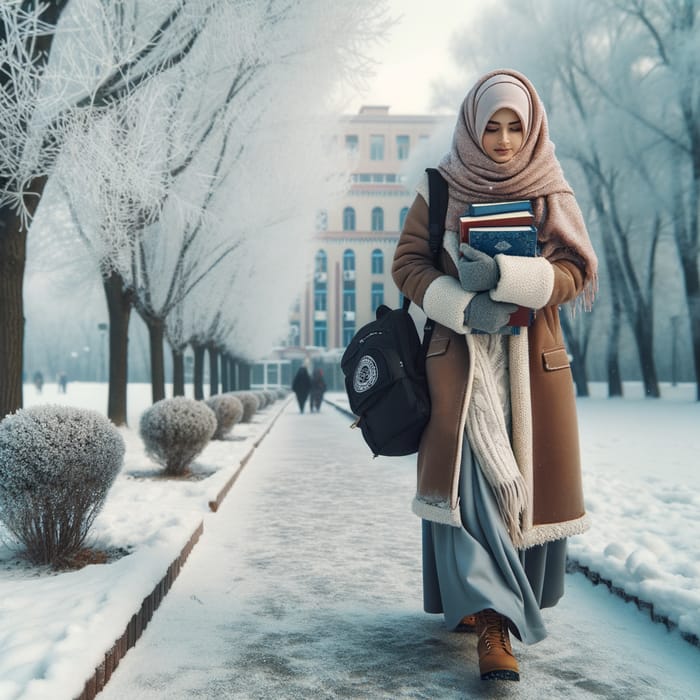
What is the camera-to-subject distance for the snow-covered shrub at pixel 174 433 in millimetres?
8820

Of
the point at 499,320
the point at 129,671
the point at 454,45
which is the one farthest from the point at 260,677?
the point at 454,45

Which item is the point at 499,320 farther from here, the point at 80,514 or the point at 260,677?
the point at 80,514

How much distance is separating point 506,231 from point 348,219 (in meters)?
70.0

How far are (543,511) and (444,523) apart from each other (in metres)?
0.40

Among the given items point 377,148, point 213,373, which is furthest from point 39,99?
point 377,148

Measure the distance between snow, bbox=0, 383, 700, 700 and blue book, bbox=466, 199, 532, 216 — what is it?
181cm

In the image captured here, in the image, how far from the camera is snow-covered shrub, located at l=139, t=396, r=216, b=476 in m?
8.82

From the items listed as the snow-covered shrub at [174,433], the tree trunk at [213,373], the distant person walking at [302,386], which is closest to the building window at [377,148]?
the distant person walking at [302,386]

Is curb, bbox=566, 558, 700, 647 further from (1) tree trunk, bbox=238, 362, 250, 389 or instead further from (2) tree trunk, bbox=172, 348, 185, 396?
(1) tree trunk, bbox=238, 362, 250, 389

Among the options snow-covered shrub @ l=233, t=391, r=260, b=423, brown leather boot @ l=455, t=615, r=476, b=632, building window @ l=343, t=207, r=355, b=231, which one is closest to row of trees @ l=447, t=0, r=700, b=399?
snow-covered shrub @ l=233, t=391, r=260, b=423

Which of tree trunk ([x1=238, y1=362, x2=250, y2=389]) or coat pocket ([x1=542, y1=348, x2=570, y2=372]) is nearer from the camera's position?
coat pocket ([x1=542, y1=348, x2=570, y2=372])

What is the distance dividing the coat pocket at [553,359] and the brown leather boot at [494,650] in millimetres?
975

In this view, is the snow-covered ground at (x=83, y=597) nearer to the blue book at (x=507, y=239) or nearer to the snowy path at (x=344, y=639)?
the snowy path at (x=344, y=639)

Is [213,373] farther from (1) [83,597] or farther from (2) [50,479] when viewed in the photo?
(1) [83,597]
